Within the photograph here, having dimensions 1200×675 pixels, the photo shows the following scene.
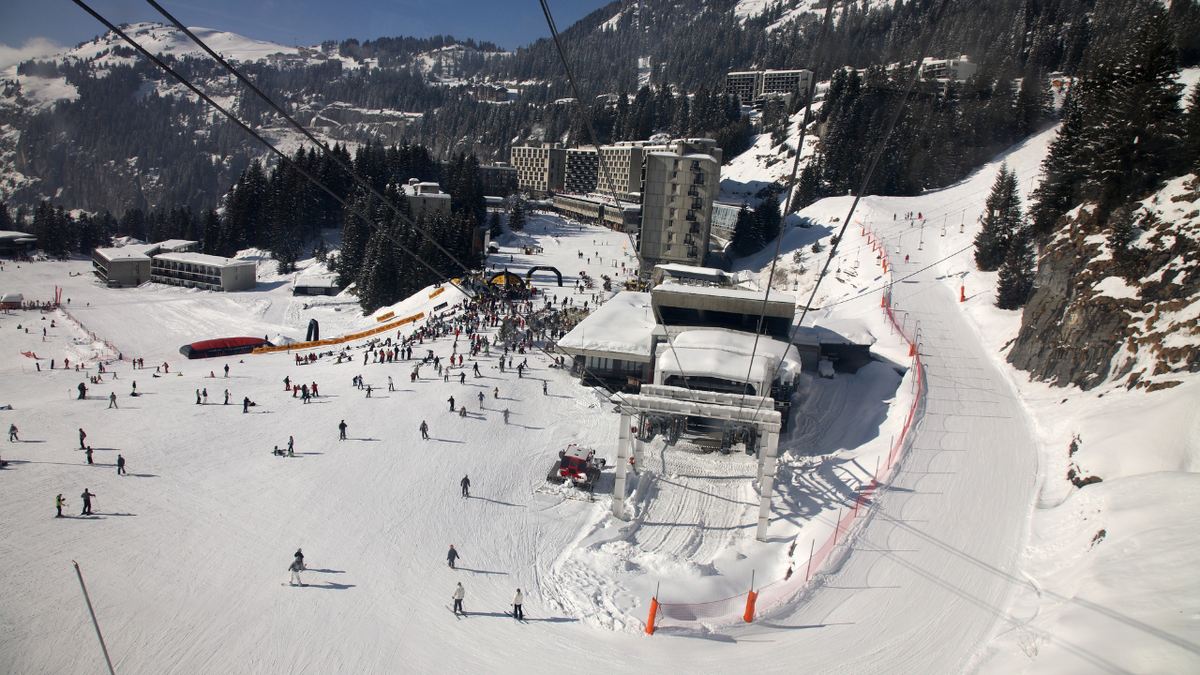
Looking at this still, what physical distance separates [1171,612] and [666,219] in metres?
45.9

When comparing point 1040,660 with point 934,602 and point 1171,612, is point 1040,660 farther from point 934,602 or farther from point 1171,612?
point 934,602

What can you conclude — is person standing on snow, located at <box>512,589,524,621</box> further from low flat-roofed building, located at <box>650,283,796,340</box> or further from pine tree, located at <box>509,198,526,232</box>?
pine tree, located at <box>509,198,526,232</box>

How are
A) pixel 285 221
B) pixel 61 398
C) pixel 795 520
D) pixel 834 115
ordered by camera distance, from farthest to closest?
pixel 834 115 < pixel 285 221 < pixel 61 398 < pixel 795 520

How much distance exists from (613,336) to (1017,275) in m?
19.5

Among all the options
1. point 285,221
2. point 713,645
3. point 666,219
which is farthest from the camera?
point 285,221

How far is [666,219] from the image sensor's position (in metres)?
52.8

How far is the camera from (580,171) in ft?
355

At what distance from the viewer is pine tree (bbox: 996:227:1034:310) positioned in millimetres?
28797

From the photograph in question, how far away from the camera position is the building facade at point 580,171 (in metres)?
106

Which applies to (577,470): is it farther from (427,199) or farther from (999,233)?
(427,199)

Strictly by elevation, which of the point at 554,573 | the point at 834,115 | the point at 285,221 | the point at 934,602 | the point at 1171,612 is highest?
the point at 834,115

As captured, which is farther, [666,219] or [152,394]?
[666,219]

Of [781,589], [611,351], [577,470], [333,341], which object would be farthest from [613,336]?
[333,341]

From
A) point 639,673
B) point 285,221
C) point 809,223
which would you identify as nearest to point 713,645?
point 639,673
